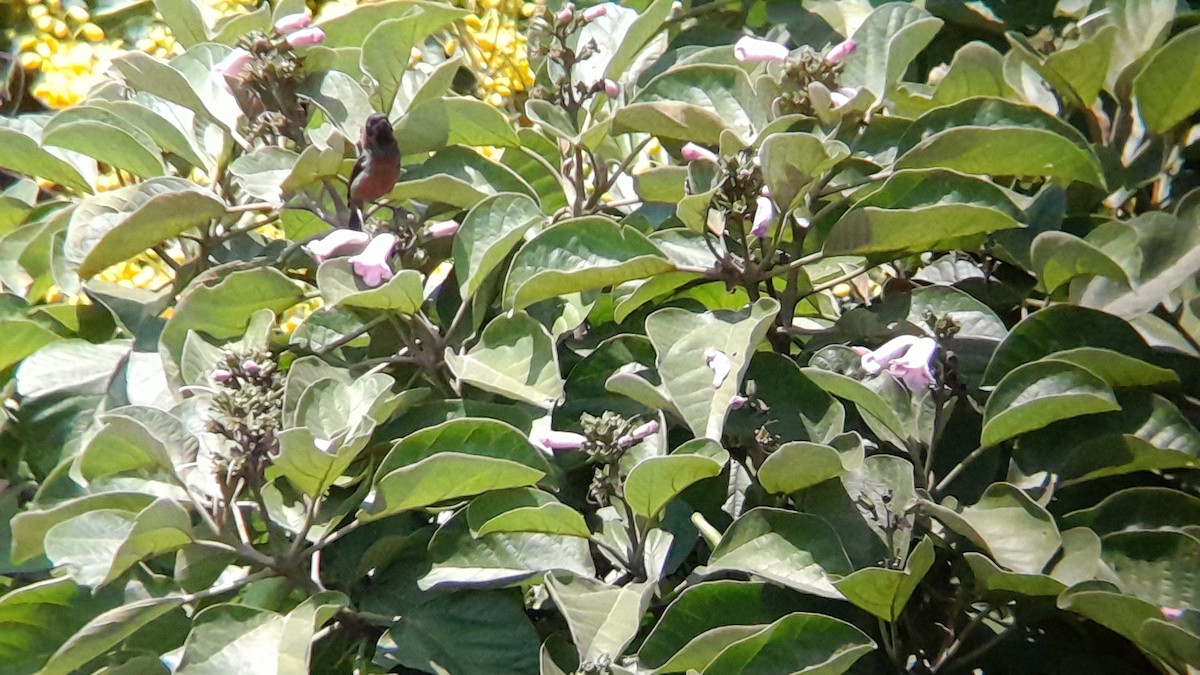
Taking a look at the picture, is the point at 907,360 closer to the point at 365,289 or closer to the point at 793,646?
the point at 793,646

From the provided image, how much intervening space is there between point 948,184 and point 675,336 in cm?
28

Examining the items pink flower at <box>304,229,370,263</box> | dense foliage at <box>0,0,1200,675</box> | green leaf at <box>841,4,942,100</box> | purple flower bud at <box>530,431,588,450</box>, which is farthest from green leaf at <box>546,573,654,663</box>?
green leaf at <box>841,4,942,100</box>

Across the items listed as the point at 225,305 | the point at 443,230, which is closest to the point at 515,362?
the point at 443,230

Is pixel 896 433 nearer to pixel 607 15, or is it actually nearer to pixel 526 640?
pixel 526 640

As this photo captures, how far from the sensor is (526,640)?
0.91m

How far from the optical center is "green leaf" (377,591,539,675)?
2.92ft

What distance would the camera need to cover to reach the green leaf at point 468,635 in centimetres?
89

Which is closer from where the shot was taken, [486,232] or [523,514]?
[523,514]

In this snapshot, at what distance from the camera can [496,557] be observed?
3.02ft

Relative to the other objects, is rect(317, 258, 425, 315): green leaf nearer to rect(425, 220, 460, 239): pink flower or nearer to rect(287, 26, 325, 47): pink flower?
rect(425, 220, 460, 239): pink flower

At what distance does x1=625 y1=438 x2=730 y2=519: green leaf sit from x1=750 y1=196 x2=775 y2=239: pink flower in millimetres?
225

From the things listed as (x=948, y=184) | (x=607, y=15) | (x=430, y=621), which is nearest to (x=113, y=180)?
(x=607, y=15)

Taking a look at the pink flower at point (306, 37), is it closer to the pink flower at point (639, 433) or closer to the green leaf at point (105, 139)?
the green leaf at point (105, 139)

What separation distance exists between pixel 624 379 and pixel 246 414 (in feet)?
1.03
